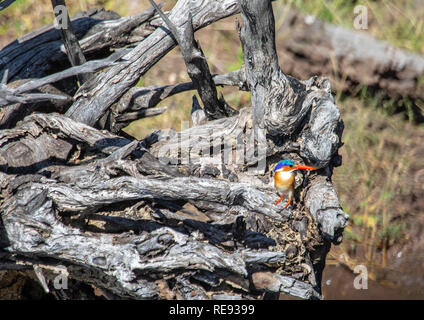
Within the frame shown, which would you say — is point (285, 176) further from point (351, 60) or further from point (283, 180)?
point (351, 60)

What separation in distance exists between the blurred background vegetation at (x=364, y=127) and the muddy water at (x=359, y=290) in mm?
35

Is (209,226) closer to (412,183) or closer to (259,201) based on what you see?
(259,201)

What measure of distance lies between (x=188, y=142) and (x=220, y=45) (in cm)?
345

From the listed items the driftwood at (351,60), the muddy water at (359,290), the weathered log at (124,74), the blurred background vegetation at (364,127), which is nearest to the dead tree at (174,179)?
the weathered log at (124,74)

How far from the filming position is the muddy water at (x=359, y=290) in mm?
4852

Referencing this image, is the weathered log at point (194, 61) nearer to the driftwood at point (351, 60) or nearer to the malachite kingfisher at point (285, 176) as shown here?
the malachite kingfisher at point (285, 176)

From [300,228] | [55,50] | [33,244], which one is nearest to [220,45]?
[55,50]

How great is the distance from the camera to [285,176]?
303 centimetres

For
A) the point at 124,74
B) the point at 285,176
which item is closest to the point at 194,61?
the point at 124,74

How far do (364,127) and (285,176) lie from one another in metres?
2.96

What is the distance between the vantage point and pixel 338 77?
5.90 metres

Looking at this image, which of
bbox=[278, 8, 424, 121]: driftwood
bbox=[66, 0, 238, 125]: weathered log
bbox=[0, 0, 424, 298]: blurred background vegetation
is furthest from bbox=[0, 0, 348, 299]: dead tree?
bbox=[278, 8, 424, 121]: driftwood

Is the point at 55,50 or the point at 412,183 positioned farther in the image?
the point at 412,183

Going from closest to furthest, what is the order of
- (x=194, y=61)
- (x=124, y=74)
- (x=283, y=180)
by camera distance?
(x=283, y=180) < (x=194, y=61) < (x=124, y=74)
